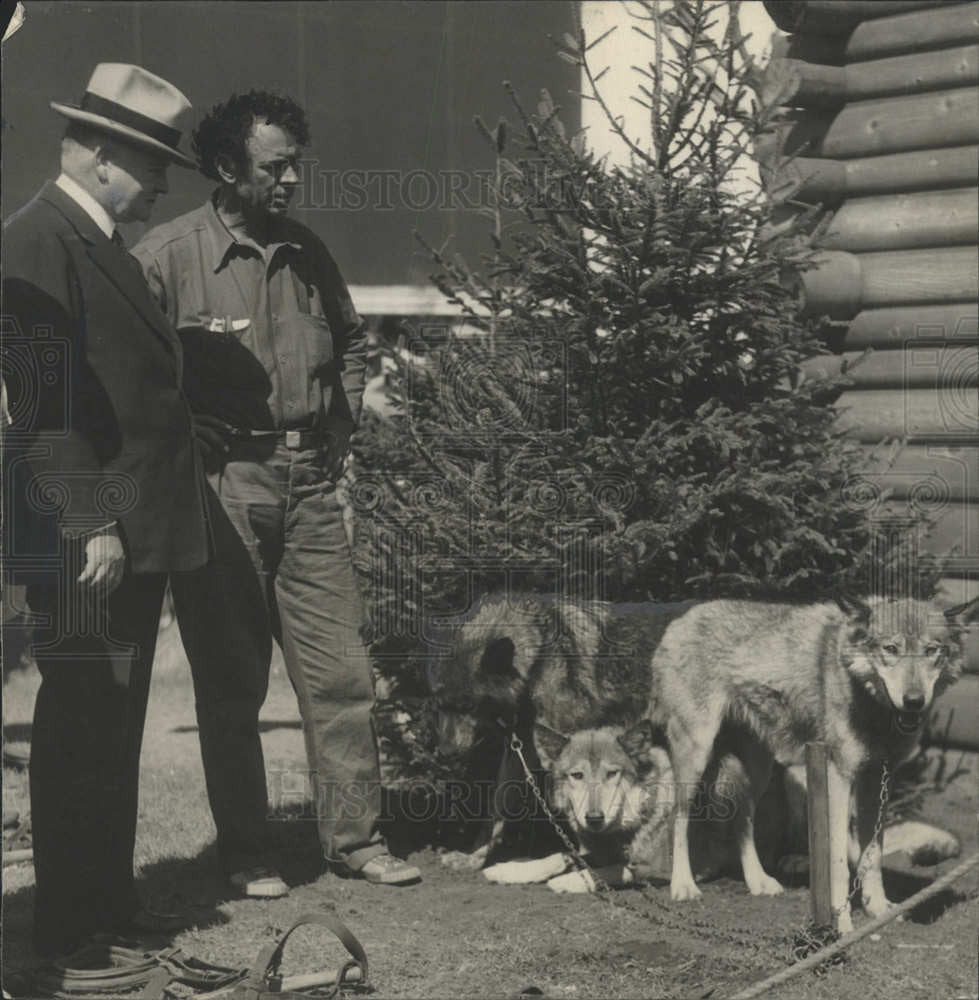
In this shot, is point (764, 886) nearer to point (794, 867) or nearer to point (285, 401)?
point (794, 867)

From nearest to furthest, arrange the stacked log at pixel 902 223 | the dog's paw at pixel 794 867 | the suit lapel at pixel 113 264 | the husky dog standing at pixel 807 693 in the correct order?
the suit lapel at pixel 113 264, the husky dog standing at pixel 807 693, the dog's paw at pixel 794 867, the stacked log at pixel 902 223

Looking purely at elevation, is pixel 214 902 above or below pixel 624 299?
below

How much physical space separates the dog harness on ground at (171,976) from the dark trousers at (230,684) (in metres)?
1.04

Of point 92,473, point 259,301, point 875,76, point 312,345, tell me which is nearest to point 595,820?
point 312,345

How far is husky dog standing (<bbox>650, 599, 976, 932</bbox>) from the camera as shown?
562 cm

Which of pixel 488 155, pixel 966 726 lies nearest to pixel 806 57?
pixel 488 155

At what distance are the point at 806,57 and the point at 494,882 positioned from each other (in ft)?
14.8

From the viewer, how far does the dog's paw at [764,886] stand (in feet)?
20.3

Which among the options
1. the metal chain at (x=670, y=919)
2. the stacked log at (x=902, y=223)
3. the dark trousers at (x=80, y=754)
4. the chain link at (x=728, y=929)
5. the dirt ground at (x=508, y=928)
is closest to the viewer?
the dark trousers at (x=80, y=754)

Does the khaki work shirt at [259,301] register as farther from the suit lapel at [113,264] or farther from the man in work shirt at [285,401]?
the suit lapel at [113,264]

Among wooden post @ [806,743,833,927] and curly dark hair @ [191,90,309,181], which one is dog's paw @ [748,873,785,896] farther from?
curly dark hair @ [191,90,309,181]

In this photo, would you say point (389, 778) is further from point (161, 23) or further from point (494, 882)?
point (161, 23)

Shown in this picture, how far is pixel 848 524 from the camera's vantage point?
6492 millimetres

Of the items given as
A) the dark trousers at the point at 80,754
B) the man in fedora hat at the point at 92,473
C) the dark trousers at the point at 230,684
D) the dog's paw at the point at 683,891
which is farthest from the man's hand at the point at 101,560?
the dog's paw at the point at 683,891
